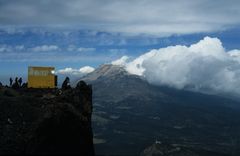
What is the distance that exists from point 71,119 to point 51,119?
5615 millimetres

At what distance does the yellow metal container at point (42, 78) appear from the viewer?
135 meters

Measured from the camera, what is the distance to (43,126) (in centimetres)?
9900

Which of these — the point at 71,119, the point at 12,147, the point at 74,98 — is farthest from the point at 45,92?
the point at 12,147

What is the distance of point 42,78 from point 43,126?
41.1 meters

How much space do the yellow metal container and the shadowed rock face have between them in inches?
778

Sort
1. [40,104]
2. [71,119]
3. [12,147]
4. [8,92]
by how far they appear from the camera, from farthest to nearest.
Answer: [8,92] → [40,104] → [71,119] → [12,147]

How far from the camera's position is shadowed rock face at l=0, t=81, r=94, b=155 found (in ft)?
317

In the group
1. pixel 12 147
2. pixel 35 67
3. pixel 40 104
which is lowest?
pixel 12 147

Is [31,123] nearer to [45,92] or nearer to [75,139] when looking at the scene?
[75,139]

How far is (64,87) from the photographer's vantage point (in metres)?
136

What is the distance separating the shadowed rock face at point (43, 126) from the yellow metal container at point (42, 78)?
19754 millimetres

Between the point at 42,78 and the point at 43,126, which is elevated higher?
the point at 42,78

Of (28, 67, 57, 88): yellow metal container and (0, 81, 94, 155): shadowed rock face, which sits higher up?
(28, 67, 57, 88): yellow metal container

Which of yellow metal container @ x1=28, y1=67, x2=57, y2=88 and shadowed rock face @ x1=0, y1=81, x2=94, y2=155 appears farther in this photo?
yellow metal container @ x1=28, y1=67, x2=57, y2=88
